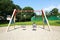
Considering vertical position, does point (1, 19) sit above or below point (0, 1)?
below

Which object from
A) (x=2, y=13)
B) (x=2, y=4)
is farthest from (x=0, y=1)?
(x=2, y=13)

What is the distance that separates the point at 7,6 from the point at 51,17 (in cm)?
2477

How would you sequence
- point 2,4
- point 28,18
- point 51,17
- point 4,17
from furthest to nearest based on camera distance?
point 51,17, point 28,18, point 4,17, point 2,4

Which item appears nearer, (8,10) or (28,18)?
(8,10)

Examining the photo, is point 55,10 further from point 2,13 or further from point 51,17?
point 2,13

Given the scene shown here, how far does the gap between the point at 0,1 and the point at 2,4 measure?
1.16 metres

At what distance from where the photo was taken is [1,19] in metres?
55.9

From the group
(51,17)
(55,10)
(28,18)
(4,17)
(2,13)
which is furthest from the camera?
(55,10)

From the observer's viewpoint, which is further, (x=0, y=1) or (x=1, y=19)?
(x=1, y=19)

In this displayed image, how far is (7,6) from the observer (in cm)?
5050

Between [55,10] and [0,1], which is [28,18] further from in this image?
[55,10]

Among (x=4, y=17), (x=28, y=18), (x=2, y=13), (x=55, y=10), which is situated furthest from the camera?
(x=55, y=10)

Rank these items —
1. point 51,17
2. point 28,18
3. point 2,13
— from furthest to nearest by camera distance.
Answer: point 51,17 → point 28,18 → point 2,13

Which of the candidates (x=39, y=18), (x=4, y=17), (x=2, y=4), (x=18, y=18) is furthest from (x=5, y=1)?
(x=39, y=18)
